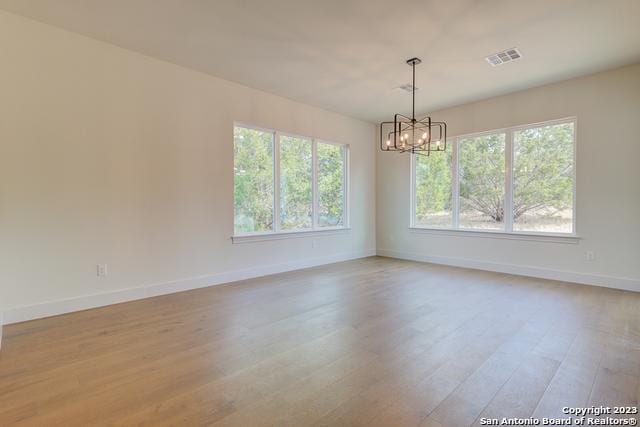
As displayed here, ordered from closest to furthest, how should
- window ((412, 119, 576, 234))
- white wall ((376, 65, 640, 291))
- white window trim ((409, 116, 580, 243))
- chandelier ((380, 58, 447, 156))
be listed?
chandelier ((380, 58, 447, 156))
white wall ((376, 65, 640, 291))
white window trim ((409, 116, 580, 243))
window ((412, 119, 576, 234))

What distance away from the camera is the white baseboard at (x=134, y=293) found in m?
3.20

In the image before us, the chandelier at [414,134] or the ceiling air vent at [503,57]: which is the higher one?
the ceiling air vent at [503,57]

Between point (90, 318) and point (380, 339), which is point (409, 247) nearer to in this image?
point (380, 339)

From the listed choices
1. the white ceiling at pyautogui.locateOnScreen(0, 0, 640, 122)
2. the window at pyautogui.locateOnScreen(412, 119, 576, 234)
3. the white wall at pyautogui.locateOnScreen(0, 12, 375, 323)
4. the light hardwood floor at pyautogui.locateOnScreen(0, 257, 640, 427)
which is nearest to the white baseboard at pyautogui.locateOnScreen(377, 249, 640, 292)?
the light hardwood floor at pyautogui.locateOnScreen(0, 257, 640, 427)

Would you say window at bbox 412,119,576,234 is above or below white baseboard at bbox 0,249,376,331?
above

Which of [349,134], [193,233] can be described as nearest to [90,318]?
[193,233]

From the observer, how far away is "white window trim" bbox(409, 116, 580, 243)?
4.73m

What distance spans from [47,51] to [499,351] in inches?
201

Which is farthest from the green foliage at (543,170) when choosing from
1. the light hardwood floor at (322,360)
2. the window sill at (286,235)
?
the window sill at (286,235)

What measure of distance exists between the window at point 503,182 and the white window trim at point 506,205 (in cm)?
2

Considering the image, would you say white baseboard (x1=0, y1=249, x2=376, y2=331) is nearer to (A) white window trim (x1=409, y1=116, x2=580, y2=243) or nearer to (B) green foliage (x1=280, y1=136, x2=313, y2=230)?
(B) green foliage (x1=280, y1=136, x2=313, y2=230)

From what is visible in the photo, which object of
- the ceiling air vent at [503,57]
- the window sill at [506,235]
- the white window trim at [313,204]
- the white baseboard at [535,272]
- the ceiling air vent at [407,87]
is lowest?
the white baseboard at [535,272]

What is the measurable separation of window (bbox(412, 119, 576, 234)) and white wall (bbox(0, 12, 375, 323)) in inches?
137

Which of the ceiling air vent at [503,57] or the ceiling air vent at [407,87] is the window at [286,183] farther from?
the ceiling air vent at [503,57]
